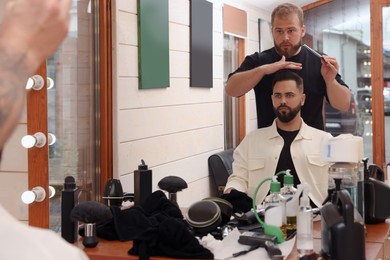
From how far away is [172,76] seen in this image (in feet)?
11.8

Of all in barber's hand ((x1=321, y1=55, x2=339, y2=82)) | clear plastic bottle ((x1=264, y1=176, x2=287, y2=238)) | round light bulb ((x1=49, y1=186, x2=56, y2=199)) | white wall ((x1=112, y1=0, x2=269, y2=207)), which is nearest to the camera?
clear plastic bottle ((x1=264, y1=176, x2=287, y2=238))

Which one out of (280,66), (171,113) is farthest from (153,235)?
(171,113)

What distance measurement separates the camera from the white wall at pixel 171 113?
3.03 m

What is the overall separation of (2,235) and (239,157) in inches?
87.5

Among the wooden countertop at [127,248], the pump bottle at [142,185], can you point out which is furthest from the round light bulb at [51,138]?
the wooden countertop at [127,248]

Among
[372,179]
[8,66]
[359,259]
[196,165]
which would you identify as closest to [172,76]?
[196,165]

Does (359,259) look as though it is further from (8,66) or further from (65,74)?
(65,74)

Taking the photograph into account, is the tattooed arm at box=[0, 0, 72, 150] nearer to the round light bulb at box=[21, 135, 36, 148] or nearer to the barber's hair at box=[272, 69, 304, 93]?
the round light bulb at box=[21, 135, 36, 148]

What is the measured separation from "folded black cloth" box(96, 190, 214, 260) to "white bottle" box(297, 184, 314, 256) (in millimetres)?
260

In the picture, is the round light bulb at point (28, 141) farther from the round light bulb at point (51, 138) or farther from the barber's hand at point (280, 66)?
the barber's hand at point (280, 66)

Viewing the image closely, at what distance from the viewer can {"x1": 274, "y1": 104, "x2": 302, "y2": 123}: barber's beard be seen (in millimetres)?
2504

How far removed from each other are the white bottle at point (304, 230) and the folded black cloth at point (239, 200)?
0.34 m

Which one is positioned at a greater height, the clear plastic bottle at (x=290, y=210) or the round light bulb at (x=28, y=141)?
the round light bulb at (x=28, y=141)

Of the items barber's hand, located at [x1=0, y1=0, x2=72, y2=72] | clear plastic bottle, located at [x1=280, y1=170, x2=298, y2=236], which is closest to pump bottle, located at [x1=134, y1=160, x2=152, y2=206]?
clear plastic bottle, located at [x1=280, y1=170, x2=298, y2=236]
